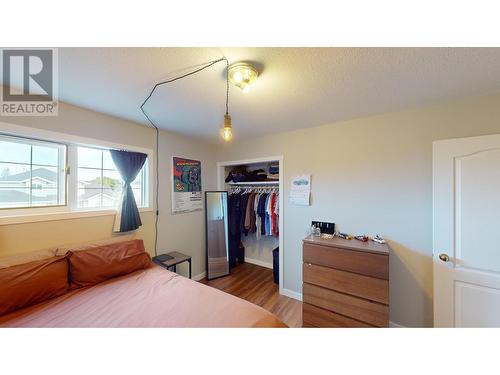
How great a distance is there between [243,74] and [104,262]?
1949 millimetres

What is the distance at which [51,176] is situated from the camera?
5.48 feet

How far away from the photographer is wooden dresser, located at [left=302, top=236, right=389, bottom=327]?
1535 millimetres

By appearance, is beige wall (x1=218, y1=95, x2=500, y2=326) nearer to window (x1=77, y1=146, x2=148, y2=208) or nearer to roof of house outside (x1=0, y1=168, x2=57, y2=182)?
window (x1=77, y1=146, x2=148, y2=208)

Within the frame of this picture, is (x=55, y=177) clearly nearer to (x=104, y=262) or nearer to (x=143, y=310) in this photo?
(x=104, y=262)

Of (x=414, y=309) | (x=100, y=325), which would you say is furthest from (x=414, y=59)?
(x=100, y=325)

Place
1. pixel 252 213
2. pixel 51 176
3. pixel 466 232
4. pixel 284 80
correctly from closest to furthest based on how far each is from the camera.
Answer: pixel 284 80
pixel 466 232
pixel 51 176
pixel 252 213

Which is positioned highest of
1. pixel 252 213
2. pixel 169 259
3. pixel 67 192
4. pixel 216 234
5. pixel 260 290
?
pixel 67 192

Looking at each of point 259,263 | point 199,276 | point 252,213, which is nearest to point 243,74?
point 252,213

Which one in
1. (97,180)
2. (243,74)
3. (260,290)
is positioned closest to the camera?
(243,74)

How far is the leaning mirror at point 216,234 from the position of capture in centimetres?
291

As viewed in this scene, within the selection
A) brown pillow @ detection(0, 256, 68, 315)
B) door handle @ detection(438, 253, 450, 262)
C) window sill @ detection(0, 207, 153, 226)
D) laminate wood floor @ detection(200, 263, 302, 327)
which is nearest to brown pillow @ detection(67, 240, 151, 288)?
brown pillow @ detection(0, 256, 68, 315)

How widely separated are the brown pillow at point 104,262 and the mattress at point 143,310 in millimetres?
98

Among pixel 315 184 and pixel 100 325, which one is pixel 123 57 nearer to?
pixel 100 325

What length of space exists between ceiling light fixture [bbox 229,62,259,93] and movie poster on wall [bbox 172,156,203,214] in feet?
5.56
